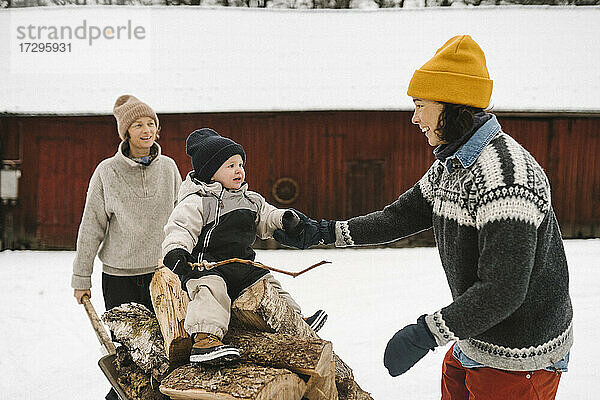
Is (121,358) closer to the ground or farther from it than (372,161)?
closer to the ground

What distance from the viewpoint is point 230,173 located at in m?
2.53

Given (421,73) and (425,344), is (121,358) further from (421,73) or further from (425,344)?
(421,73)

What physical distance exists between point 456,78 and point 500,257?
0.63 meters

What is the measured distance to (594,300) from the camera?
6051mm

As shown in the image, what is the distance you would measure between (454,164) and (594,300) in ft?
16.0

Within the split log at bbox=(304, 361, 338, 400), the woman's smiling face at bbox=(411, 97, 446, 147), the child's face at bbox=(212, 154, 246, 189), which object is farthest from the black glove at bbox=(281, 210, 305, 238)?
the woman's smiling face at bbox=(411, 97, 446, 147)

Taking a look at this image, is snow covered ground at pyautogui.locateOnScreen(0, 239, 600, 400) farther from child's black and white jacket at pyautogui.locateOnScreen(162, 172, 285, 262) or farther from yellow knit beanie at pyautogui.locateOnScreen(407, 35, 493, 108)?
yellow knit beanie at pyautogui.locateOnScreen(407, 35, 493, 108)

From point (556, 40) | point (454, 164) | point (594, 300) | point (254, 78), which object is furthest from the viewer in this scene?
point (556, 40)

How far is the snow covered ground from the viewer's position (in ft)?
13.8

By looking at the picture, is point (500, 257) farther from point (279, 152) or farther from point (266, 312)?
Answer: point (279, 152)

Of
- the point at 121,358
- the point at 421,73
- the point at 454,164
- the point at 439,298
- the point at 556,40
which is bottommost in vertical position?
the point at 439,298

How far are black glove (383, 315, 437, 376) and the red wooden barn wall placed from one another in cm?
700

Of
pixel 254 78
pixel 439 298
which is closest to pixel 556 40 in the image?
pixel 254 78

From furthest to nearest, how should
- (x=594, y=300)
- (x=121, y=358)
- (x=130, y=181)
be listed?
(x=594, y=300), (x=130, y=181), (x=121, y=358)
